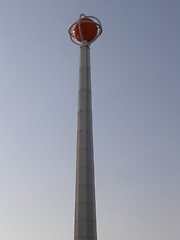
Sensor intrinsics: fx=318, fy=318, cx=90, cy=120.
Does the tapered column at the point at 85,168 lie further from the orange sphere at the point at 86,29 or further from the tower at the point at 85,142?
the orange sphere at the point at 86,29

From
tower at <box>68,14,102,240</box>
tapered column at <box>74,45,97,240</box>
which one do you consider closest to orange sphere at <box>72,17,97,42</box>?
tower at <box>68,14,102,240</box>

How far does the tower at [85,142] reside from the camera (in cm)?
3909

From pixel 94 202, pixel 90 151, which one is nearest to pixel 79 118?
pixel 90 151

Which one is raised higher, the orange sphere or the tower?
the orange sphere

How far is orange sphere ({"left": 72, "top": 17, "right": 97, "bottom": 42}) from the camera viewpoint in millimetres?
49594

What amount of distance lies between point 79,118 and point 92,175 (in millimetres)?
8375

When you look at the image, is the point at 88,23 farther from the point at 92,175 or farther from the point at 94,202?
the point at 94,202

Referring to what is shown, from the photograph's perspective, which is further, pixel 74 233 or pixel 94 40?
pixel 94 40

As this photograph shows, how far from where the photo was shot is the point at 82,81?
4741cm

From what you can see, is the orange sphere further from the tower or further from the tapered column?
the tapered column

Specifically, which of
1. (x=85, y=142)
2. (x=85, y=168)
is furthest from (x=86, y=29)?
(x=85, y=168)

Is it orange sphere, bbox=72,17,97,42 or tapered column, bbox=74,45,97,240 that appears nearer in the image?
tapered column, bbox=74,45,97,240

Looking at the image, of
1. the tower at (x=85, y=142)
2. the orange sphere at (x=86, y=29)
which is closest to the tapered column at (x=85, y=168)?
the tower at (x=85, y=142)

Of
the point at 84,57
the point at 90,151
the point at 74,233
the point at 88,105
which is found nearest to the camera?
the point at 74,233
